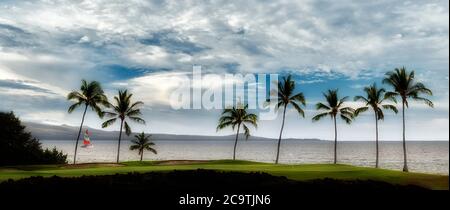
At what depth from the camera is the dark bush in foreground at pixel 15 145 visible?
185 ft

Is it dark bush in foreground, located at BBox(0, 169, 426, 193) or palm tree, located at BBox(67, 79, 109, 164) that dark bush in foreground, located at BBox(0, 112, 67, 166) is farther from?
dark bush in foreground, located at BBox(0, 169, 426, 193)

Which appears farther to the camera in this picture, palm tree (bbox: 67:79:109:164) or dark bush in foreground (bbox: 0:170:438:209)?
palm tree (bbox: 67:79:109:164)

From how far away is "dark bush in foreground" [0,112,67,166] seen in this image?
56531 mm

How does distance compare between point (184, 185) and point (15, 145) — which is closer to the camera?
point (184, 185)

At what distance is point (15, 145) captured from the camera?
189 feet

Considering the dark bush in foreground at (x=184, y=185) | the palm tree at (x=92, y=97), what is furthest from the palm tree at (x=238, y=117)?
the dark bush in foreground at (x=184, y=185)

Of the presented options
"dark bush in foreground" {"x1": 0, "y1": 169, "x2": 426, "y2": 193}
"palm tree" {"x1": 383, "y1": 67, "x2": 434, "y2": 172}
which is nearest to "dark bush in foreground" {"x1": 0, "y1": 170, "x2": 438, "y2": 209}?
"dark bush in foreground" {"x1": 0, "y1": 169, "x2": 426, "y2": 193}
